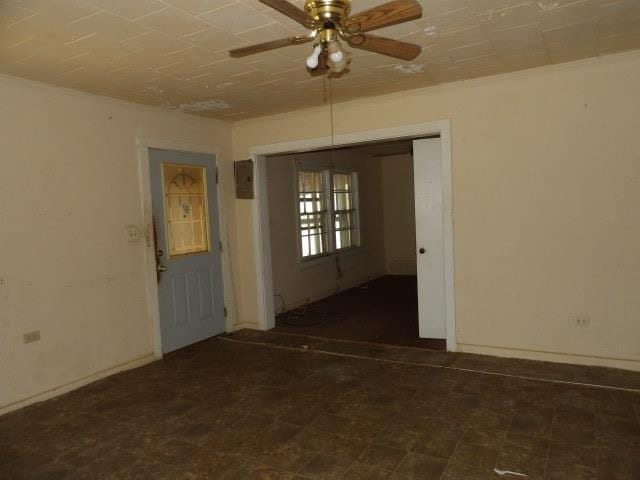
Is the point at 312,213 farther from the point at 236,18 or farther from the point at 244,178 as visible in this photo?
the point at 236,18

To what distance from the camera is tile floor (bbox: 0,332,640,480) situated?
8.13 feet

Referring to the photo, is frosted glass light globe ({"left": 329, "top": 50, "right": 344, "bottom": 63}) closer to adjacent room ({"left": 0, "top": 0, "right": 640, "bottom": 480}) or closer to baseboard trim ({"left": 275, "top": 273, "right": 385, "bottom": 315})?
adjacent room ({"left": 0, "top": 0, "right": 640, "bottom": 480})

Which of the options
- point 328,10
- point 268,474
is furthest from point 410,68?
point 268,474

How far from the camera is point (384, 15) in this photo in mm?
1895

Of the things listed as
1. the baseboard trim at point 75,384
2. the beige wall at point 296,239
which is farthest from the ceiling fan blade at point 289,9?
the beige wall at point 296,239

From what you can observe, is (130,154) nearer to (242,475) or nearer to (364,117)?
(364,117)

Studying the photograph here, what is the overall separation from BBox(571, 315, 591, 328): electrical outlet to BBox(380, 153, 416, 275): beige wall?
5.22 metres

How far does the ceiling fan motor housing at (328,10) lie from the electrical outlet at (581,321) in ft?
10.4

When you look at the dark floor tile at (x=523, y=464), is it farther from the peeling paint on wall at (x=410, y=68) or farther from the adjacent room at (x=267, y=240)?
the peeling paint on wall at (x=410, y=68)

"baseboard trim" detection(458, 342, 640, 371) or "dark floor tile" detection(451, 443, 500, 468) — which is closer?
"dark floor tile" detection(451, 443, 500, 468)

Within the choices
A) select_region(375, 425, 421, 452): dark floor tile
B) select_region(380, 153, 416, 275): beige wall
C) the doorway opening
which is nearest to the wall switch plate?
the doorway opening

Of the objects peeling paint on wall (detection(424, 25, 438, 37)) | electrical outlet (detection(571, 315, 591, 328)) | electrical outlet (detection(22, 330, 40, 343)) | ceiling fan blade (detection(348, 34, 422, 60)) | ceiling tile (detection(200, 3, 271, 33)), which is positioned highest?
Answer: ceiling tile (detection(200, 3, 271, 33))

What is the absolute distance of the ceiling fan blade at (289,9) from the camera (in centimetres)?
171

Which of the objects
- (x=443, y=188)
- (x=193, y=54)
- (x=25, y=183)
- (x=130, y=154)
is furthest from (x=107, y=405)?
(x=443, y=188)
